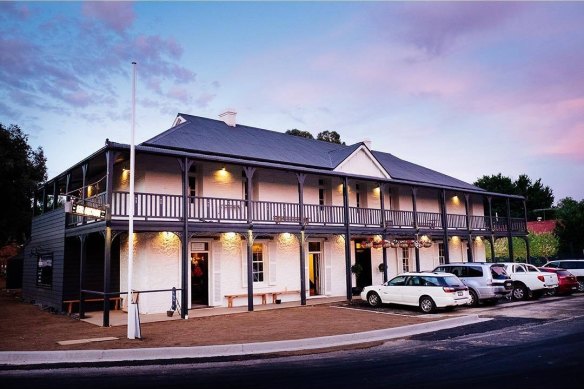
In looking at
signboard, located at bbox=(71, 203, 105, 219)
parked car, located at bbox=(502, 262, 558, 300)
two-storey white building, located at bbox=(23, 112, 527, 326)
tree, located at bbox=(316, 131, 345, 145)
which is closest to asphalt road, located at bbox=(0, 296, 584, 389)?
signboard, located at bbox=(71, 203, 105, 219)

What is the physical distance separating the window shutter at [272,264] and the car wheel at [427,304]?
7.31 metres

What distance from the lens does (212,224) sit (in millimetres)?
18672

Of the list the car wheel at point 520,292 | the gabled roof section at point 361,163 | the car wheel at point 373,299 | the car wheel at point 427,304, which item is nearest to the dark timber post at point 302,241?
the car wheel at point 373,299

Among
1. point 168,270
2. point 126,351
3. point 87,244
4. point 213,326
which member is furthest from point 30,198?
point 126,351

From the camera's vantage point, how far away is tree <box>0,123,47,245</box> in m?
37.9

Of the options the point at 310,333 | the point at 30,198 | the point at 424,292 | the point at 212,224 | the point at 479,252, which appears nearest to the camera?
the point at 310,333

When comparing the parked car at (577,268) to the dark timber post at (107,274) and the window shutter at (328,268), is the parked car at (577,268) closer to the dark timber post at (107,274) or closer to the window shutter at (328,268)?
the window shutter at (328,268)

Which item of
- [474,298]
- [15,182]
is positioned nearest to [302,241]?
[474,298]

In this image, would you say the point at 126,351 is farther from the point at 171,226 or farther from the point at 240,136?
the point at 240,136

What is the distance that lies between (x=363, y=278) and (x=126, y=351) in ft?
59.0

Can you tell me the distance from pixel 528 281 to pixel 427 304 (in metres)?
6.91

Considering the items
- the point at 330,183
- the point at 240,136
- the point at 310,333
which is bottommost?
the point at 310,333

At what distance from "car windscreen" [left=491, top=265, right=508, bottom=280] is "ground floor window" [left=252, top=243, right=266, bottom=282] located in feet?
33.6

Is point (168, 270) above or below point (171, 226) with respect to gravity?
below
